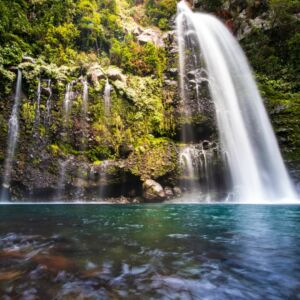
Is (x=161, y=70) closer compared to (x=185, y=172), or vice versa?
(x=185, y=172)

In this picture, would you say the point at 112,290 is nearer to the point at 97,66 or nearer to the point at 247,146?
the point at 247,146

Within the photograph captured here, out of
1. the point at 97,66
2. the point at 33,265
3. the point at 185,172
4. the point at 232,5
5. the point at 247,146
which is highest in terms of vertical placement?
the point at 232,5

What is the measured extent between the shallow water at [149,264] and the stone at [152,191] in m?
11.0

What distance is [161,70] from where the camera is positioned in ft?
70.3

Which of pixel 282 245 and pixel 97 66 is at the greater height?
pixel 97 66

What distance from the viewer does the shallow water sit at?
2705 mm

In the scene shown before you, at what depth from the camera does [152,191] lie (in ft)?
55.3

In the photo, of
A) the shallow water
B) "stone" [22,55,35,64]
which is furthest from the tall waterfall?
the shallow water

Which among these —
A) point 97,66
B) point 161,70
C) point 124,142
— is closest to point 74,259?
point 124,142

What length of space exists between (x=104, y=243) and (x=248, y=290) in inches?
108

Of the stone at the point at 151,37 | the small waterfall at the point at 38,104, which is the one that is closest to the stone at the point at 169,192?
the small waterfall at the point at 38,104

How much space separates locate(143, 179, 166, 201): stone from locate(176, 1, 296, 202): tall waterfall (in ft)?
16.3

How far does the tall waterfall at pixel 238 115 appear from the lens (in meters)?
17.2

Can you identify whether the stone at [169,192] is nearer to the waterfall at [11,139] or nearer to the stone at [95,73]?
the stone at [95,73]
